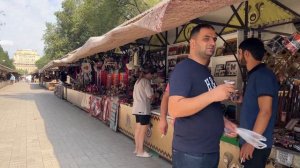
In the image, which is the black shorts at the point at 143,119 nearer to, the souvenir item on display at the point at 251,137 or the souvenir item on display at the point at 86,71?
the souvenir item on display at the point at 251,137

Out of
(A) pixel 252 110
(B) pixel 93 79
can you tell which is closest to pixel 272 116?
(A) pixel 252 110

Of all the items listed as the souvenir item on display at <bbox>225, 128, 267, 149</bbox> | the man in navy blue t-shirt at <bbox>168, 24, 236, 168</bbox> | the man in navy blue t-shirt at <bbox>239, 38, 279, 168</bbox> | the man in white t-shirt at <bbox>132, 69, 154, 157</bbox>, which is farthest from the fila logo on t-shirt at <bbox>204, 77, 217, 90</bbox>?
the man in white t-shirt at <bbox>132, 69, 154, 157</bbox>

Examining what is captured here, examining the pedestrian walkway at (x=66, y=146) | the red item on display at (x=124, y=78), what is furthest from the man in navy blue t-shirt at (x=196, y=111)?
the red item on display at (x=124, y=78)

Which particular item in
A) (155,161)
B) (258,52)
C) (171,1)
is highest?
(171,1)

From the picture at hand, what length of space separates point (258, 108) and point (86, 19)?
78.7 ft

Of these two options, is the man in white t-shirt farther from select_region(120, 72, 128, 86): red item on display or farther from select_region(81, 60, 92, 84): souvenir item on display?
select_region(81, 60, 92, 84): souvenir item on display

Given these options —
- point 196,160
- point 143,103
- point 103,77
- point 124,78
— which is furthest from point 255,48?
point 103,77

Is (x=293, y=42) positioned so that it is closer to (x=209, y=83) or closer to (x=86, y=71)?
(x=209, y=83)

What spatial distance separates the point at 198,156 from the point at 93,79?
506 inches

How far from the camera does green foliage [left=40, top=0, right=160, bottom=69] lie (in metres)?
21.2

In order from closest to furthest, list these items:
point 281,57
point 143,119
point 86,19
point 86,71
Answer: point 281,57
point 143,119
point 86,71
point 86,19

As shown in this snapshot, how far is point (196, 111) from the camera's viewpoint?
7.33 feet

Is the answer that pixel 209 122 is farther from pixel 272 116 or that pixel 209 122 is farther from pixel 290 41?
pixel 290 41

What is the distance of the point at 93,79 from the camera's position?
14.9 meters
